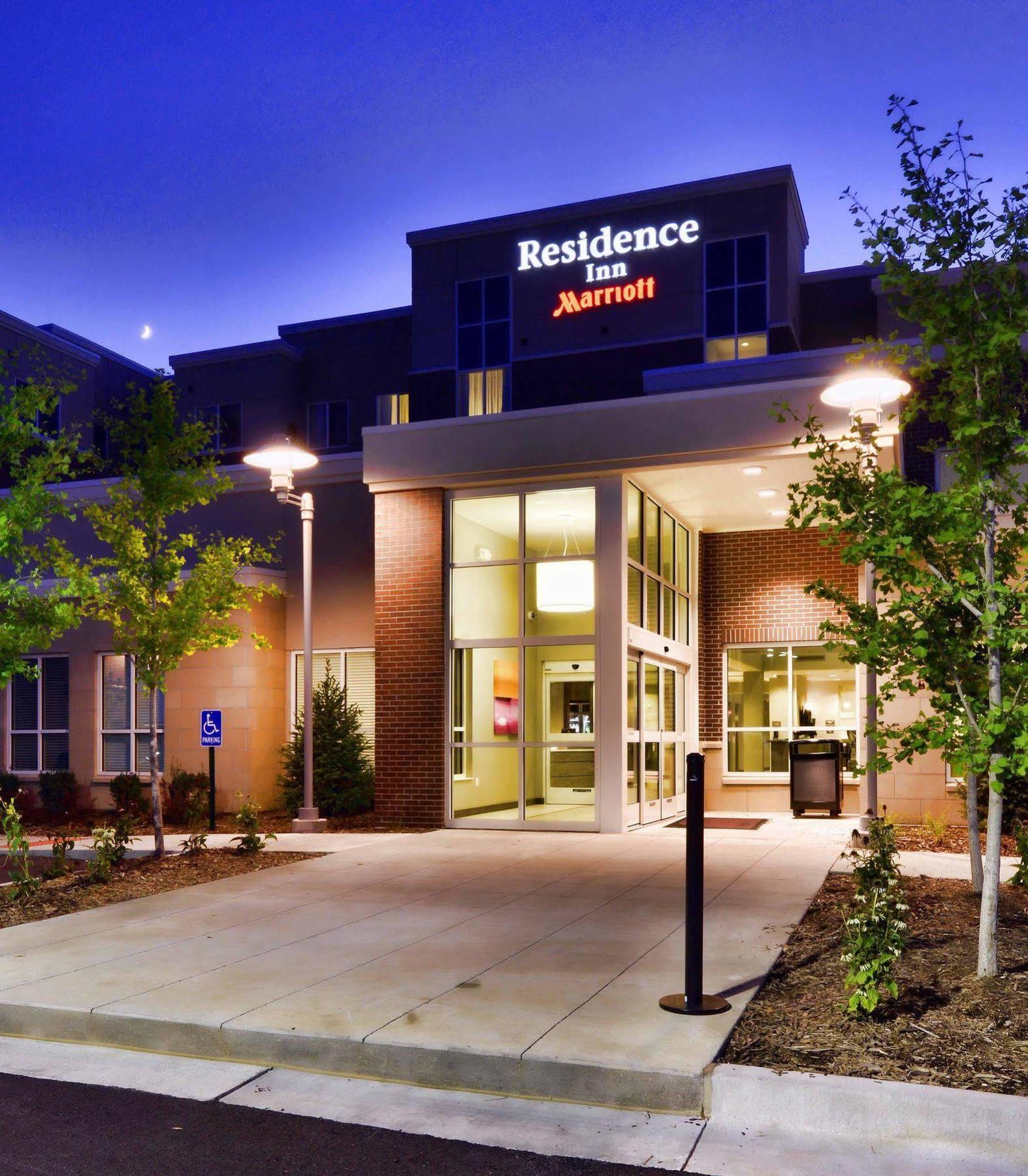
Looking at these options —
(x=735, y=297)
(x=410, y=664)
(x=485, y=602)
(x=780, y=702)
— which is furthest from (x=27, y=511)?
(x=735, y=297)

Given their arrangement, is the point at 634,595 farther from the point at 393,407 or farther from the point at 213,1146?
the point at 393,407

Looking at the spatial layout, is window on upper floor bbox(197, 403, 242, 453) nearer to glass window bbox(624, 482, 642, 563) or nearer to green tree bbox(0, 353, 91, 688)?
glass window bbox(624, 482, 642, 563)

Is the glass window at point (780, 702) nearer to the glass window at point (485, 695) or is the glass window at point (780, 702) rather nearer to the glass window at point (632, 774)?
the glass window at point (632, 774)

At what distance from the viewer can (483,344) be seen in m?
36.2

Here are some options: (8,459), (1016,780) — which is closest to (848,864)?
(1016,780)

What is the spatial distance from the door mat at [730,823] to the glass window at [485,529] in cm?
459

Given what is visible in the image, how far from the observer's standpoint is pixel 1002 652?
22.0 ft

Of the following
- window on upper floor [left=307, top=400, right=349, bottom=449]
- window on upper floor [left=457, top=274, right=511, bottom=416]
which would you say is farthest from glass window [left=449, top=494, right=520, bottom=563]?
window on upper floor [left=307, top=400, right=349, bottom=449]

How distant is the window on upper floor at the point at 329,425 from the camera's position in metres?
37.3

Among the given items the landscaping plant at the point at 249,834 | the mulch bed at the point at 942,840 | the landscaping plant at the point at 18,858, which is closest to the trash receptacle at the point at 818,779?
the mulch bed at the point at 942,840

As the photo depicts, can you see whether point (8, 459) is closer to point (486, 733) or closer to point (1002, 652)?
point (486, 733)

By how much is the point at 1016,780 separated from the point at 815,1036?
28.7 feet

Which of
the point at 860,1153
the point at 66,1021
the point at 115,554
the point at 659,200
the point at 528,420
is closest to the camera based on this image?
the point at 860,1153

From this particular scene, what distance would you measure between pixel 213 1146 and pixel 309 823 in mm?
11253
